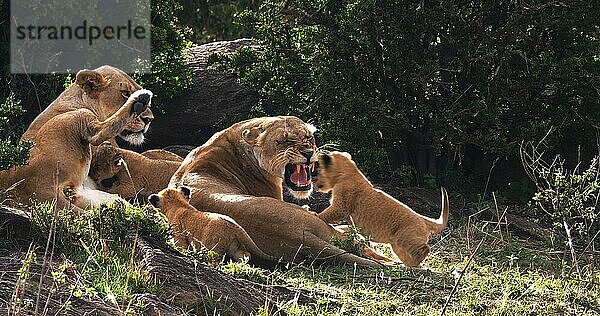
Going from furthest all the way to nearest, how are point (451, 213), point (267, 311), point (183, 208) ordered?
point (451, 213) < point (183, 208) < point (267, 311)

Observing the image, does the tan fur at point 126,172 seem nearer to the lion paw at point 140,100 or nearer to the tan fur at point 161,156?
the tan fur at point 161,156

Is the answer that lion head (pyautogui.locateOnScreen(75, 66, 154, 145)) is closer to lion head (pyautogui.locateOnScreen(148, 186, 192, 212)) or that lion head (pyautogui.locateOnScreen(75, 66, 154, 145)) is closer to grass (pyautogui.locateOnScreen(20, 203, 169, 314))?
lion head (pyautogui.locateOnScreen(148, 186, 192, 212))

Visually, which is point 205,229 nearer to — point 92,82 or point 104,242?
point 104,242

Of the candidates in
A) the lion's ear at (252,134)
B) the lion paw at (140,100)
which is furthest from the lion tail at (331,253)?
the lion paw at (140,100)

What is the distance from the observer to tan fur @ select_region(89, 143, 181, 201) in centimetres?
869

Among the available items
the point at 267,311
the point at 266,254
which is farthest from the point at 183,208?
the point at 267,311

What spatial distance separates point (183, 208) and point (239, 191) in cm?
104

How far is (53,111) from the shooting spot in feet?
28.3

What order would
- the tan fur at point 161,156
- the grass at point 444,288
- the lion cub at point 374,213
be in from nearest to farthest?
the grass at point 444,288 → the lion cub at point 374,213 → the tan fur at point 161,156

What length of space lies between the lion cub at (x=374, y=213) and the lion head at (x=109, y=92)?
1780 mm

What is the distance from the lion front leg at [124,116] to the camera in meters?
7.70

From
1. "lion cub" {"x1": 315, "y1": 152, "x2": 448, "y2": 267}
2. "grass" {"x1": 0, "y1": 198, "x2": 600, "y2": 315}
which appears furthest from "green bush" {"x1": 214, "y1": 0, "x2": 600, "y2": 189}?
"grass" {"x1": 0, "y1": 198, "x2": 600, "y2": 315}

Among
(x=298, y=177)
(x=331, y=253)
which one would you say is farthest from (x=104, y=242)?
(x=298, y=177)

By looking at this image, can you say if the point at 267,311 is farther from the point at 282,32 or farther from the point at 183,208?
the point at 282,32
